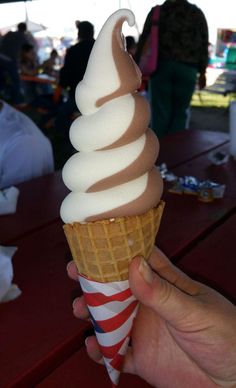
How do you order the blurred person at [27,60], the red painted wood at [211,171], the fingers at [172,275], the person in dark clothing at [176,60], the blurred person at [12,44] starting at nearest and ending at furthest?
the fingers at [172,275], the red painted wood at [211,171], the person in dark clothing at [176,60], the blurred person at [27,60], the blurred person at [12,44]

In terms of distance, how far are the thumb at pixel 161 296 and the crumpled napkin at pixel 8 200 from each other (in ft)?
3.06

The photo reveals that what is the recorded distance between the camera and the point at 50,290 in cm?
114

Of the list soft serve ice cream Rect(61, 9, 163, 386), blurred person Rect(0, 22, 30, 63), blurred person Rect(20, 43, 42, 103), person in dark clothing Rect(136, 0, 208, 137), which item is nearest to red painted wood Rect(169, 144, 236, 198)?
soft serve ice cream Rect(61, 9, 163, 386)

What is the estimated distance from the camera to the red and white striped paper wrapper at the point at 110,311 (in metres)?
0.92

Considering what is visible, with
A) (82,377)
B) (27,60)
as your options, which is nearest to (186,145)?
(82,377)

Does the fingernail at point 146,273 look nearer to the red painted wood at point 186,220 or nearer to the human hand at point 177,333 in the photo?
the human hand at point 177,333

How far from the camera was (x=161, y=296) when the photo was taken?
829mm

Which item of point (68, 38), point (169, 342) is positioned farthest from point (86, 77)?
point (68, 38)

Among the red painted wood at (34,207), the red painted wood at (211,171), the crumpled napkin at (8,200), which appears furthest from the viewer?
the red painted wood at (211,171)

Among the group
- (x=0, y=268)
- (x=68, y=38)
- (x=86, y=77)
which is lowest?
(x=68, y=38)

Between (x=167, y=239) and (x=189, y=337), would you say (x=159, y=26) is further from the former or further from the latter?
(x=189, y=337)

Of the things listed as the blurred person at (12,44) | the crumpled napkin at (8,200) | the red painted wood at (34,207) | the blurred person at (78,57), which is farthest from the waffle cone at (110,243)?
the blurred person at (12,44)

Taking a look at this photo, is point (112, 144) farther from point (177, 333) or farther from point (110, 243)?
point (177, 333)

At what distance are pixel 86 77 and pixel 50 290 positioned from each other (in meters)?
0.58
